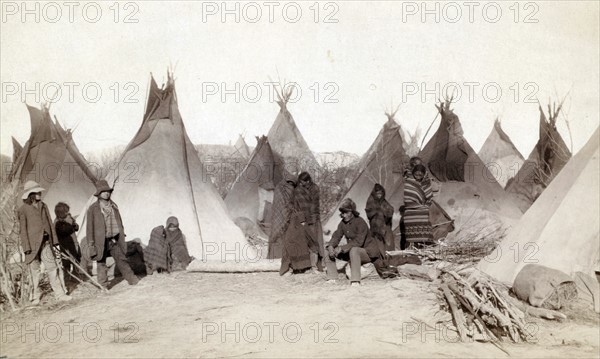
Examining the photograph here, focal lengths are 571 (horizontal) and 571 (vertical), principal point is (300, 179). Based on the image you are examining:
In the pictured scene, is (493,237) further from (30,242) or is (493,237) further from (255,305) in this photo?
(30,242)

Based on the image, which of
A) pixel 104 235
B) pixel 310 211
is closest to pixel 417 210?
pixel 310 211

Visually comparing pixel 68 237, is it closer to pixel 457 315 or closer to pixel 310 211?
pixel 310 211

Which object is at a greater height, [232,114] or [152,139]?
[232,114]

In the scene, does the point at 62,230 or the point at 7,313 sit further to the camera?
the point at 62,230

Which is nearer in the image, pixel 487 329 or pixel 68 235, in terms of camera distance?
pixel 487 329

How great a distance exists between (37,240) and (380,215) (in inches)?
165

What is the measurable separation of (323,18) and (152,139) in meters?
3.55

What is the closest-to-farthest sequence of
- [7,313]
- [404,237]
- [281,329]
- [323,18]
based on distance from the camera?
[281,329] < [7,313] < [404,237] < [323,18]

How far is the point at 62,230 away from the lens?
25.4ft

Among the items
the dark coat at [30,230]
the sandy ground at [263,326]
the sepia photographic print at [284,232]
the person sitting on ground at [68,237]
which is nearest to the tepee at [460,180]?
the sepia photographic print at [284,232]

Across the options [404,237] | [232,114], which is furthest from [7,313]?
[232,114]

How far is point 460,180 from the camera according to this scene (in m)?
11.6

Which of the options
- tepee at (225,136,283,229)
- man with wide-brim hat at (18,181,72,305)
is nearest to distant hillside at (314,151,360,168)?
tepee at (225,136,283,229)

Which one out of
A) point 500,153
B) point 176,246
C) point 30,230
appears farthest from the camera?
point 500,153
